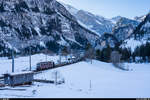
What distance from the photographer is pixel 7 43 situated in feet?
476

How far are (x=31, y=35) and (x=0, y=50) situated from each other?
45.9 meters

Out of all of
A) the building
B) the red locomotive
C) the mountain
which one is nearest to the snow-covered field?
the building

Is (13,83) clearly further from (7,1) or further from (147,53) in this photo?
(7,1)

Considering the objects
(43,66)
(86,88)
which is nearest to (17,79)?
(86,88)

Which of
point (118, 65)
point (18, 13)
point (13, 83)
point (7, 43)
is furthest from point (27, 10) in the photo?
point (13, 83)

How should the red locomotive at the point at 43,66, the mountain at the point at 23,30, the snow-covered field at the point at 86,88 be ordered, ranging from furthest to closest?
1. the mountain at the point at 23,30
2. the red locomotive at the point at 43,66
3. the snow-covered field at the point at 86,88

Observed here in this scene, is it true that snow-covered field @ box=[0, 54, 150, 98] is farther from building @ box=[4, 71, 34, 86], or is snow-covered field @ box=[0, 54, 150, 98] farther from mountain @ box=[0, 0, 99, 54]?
mountain @ box=[0, 0, 99, 54]

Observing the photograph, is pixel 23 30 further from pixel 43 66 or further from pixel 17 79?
pixel 17 79

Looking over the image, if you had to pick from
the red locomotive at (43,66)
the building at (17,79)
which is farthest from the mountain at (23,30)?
the building at (17,79)

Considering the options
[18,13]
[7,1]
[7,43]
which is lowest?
[7,43]

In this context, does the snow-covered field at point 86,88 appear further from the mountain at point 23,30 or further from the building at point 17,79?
the mountain at point 23,30

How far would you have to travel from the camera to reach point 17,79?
2936cm

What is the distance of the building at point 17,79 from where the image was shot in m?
28.8

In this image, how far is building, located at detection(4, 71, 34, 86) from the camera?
28.8 meters
